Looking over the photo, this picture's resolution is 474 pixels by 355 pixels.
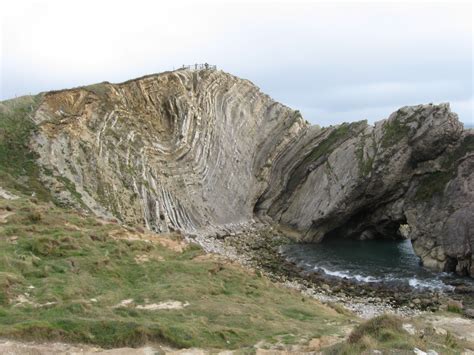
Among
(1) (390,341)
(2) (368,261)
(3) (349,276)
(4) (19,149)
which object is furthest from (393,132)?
(1) (390,341)

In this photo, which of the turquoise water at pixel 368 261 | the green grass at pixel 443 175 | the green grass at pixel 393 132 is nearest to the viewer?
the turquoise water at pixel 368 261

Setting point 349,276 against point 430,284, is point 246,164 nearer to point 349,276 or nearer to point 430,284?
point 349,276

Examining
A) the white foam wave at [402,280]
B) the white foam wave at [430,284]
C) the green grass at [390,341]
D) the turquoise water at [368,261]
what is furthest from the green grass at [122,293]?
the turquoise water at [368,261]

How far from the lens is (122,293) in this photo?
25562mm

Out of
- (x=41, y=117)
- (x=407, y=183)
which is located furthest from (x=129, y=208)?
(x=407, y=183)

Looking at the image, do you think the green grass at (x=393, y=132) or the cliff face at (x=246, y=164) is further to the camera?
the green grass at (x=393, y=132)

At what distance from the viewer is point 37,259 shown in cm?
2792

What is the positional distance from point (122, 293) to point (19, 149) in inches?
1434

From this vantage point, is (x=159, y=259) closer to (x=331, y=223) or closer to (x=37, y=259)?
(x=37, y=259)

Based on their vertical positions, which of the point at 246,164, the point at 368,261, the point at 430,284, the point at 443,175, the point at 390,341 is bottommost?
the point at 430,284

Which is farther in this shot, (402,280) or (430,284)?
(402,280)

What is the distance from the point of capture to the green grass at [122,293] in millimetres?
19297

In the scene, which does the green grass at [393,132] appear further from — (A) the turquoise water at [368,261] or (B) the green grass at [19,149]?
(B) the green grass at [19,149]

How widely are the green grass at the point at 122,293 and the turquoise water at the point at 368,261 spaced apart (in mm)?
→ 20104
